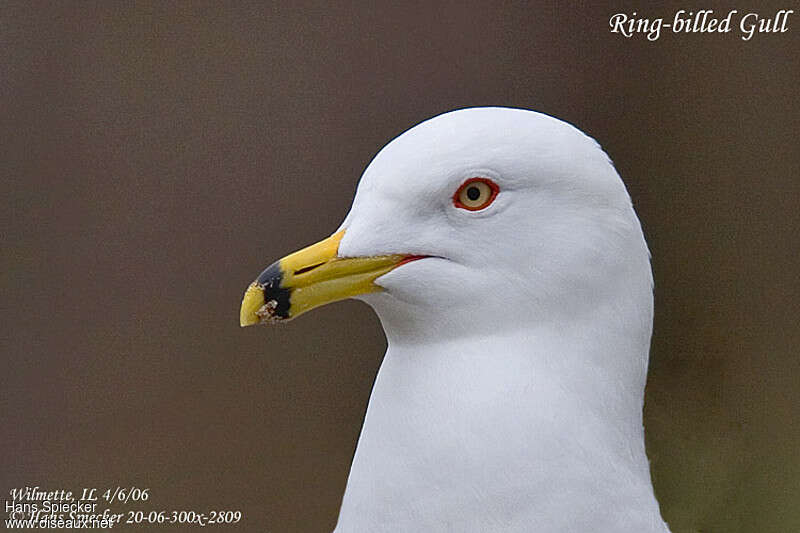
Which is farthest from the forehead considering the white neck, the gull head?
the white neck

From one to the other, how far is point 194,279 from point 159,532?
352 mm

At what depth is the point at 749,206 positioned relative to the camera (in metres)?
1.41

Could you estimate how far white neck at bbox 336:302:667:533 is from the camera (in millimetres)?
808

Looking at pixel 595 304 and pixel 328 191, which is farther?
pixel 328 191

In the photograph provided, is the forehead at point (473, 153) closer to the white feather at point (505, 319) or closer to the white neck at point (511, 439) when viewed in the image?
the white feather at point (505, 319)

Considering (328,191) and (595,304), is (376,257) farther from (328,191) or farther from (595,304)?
(328,191)

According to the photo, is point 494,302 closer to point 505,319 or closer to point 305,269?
point 505,319

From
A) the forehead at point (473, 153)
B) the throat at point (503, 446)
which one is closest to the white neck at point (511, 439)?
the throat at point (503, 446)

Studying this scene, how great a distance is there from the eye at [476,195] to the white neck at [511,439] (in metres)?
0.10

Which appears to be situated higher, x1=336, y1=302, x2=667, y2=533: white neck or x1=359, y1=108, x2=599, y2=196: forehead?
x1=359, y1=108, x2=599, y2=196: forehead

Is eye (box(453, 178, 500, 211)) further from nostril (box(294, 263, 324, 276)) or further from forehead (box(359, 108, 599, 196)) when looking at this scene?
nostril (box(294, 263, 324, 276))

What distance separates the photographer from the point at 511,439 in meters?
0.81

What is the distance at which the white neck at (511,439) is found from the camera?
2.65 feet

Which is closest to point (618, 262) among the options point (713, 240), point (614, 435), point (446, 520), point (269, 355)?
point (614, 435)
